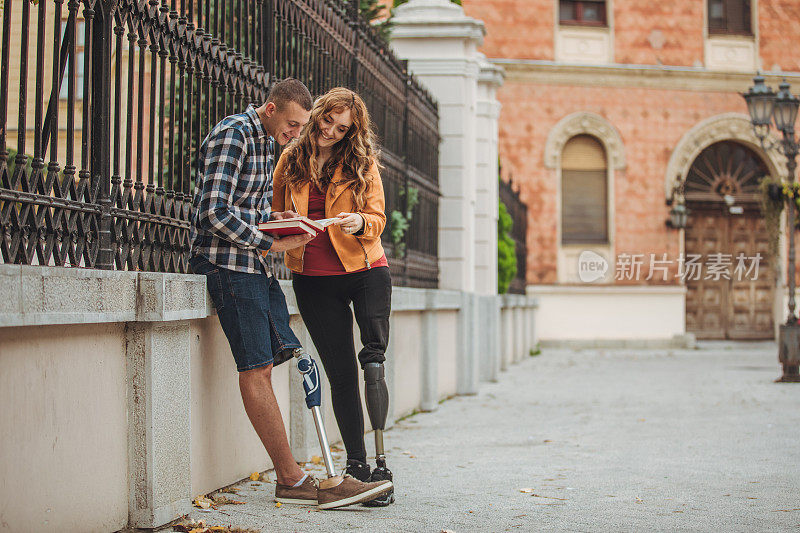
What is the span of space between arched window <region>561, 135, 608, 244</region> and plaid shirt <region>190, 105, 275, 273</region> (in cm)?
2241

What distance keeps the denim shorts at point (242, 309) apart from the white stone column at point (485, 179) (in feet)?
30.8

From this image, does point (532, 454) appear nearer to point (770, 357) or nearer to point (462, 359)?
point (462, 359)

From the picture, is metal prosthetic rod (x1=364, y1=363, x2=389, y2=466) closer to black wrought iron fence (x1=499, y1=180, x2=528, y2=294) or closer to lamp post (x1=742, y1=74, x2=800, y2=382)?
lamp post (x1=742, y1=74, x2=800, y2=382)

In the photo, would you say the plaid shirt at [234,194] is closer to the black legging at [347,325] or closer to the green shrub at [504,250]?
the black legging at [347,325]

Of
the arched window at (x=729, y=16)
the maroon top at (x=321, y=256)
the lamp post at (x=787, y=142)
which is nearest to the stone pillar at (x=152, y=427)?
the maroon top at (x=321, y=256)

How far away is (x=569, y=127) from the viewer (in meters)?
27.0

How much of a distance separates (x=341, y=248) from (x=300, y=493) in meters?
1.17

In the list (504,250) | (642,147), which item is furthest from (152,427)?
(642,147)

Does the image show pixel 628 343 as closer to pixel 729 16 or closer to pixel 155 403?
pixel 729 16

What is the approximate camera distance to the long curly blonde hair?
5.32 metres

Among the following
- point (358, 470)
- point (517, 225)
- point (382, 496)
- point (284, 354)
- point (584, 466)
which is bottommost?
point (584, 466)

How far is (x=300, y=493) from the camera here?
5215 mm

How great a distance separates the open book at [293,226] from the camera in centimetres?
487

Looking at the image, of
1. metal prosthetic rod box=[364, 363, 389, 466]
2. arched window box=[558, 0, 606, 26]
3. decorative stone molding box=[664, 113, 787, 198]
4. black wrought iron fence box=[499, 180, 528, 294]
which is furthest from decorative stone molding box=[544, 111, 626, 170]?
metal prosthetic rod box=[364, 363, 389, 466]
